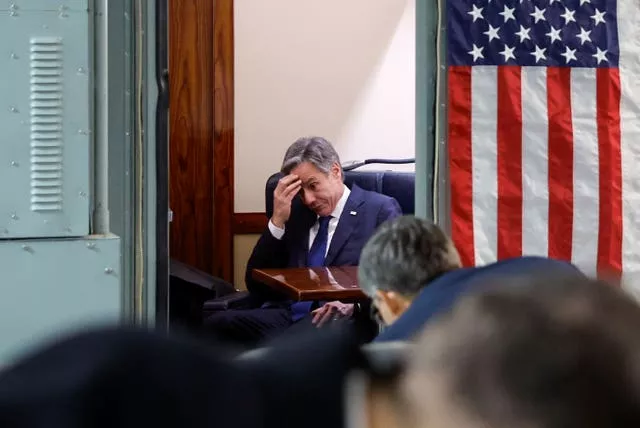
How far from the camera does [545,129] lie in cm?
310

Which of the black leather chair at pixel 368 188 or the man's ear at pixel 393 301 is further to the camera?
the black leather chair at pixel 368 188

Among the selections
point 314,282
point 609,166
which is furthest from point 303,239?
point 609,166

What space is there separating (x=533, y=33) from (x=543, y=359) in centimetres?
258

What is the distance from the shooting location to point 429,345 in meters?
0.72

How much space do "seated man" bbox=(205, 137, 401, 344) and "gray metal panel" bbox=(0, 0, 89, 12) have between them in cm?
161

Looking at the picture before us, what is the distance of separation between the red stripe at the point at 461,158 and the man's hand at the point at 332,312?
30.5 inches

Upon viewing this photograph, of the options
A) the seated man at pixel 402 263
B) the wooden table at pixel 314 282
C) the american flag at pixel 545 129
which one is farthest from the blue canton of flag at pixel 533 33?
the seated man at pixel 402 263

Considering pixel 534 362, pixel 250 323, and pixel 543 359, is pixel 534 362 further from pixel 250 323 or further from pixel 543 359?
pixel 250 323

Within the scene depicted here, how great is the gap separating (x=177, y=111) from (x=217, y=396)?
433 cm

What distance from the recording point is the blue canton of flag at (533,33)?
3.03 m

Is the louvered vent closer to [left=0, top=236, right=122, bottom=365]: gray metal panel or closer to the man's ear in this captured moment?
[left=0, top=236, right=122, bottom=365]: gray metal panel

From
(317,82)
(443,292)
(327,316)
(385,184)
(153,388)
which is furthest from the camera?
(317,82)

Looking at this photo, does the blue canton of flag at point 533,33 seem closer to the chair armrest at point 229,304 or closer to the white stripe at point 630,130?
the white stripe at point 630,130

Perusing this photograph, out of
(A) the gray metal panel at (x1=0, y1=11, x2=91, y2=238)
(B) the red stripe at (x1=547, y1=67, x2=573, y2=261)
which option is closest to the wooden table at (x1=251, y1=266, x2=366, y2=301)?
(B) the red stripe at (x1=547, y1=67, x2=573, y2=261)
